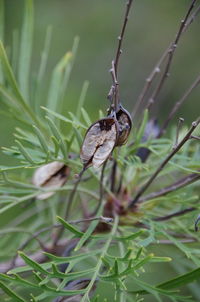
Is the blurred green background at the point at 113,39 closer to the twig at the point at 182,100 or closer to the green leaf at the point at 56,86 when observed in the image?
the green leaf at the point at 56,86

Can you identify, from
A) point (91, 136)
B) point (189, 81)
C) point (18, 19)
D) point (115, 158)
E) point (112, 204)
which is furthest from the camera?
point (18, 19)

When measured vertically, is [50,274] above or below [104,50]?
below

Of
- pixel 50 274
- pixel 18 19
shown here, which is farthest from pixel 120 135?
pixel 18 19

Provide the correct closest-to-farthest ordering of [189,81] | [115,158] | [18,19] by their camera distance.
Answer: [115,158], [189,81], [18,19]

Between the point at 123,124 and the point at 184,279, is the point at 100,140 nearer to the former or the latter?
the point at 123,124

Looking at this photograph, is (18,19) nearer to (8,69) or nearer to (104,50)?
(104,50)

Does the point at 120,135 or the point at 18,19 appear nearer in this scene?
the point at 120,135

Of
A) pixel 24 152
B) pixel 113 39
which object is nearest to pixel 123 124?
pixel 24 152
